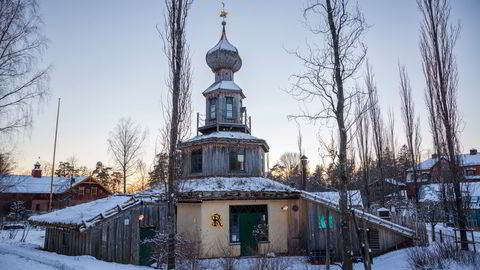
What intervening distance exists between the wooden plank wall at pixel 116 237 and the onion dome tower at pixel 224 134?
11.7 ft

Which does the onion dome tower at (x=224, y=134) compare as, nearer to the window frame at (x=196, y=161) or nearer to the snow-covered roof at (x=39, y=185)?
the window frame at (x=196, y=161)

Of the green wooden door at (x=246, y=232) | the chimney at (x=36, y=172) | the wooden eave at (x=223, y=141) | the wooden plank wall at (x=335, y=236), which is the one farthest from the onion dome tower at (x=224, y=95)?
the chimney at (x=36, y=172)

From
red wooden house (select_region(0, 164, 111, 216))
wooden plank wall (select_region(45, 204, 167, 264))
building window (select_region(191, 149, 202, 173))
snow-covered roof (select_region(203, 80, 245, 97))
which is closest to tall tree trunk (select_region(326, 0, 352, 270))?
wooden plank wall (select_region(45, 204, 167, 264))

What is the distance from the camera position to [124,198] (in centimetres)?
1878

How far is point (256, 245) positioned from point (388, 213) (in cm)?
792

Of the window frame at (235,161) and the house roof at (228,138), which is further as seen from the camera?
the window frame at (235,161)

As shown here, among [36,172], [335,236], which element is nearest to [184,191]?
[335,236]

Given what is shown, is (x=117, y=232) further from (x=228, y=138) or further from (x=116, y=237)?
(x=228, y=138)

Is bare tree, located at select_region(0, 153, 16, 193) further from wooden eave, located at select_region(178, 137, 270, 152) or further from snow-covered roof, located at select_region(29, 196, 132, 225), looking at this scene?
→ wooden eave, located at select_region(178, 137, 270, 152)

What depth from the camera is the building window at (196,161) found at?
71.8 ft

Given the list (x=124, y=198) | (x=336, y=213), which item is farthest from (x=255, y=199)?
(x=124, y=198)

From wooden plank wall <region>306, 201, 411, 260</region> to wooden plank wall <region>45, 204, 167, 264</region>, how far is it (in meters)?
8.22

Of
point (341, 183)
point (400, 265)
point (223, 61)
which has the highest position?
point (223, 61)

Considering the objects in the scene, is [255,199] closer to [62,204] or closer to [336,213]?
[336,213]
